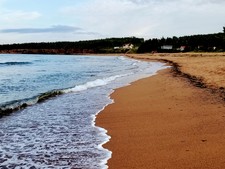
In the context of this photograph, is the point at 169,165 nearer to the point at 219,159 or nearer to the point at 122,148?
the point at 219,159

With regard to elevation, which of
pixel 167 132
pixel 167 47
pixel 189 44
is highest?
pixel 189 44

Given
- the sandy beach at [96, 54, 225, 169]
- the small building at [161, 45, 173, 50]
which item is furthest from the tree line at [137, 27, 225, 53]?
the sandy beach at [96, 54, 225, 169]

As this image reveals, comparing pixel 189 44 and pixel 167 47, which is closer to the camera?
pixel 189 44

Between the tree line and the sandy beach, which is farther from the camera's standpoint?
the tree line

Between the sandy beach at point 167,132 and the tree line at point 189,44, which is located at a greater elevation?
the tree line at point 189,44

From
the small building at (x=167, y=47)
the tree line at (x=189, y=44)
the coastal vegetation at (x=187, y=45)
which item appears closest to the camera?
the tree line at (x=189, y=44)

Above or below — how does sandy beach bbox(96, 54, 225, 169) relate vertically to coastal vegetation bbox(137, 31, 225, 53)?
below

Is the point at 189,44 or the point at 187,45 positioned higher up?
the point at 189,44

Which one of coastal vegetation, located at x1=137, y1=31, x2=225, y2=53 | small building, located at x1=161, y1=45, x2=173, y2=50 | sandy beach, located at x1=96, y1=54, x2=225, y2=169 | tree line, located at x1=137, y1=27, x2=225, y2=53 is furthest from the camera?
small building, located at x1=161, y1=45, x2=173, y2=50

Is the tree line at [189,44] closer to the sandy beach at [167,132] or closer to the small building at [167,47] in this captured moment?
the small building at [167,47]

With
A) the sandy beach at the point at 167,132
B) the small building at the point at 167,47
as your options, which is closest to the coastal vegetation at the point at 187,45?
the small building at the point at 167,47

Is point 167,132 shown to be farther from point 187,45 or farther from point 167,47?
point 167,47

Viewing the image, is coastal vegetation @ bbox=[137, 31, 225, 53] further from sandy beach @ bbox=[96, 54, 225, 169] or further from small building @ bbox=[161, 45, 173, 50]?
sandy beach @ bbox=[96, 54, 225, 169]

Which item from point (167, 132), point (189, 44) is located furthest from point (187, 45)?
point (167, 132)
